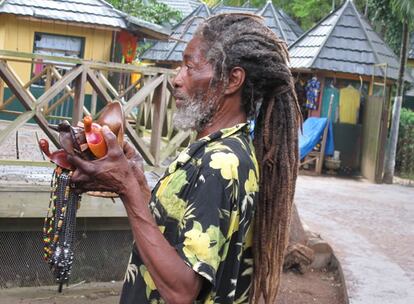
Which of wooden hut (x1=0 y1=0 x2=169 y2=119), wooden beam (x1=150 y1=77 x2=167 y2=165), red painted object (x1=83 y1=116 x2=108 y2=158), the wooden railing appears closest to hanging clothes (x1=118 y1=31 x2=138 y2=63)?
wooden hut (x1=0 y1=0 x2=169 y2=119)

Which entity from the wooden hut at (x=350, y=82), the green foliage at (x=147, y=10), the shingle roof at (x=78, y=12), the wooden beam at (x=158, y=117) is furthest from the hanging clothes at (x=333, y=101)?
the wooden beam at (x=158, y=117)

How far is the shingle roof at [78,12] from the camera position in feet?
39.3

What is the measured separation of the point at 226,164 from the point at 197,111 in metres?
0.28

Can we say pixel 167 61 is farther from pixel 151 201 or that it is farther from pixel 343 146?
pixel 151 201

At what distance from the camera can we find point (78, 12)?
41.0 feet

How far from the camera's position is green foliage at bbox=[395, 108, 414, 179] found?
52.6ft

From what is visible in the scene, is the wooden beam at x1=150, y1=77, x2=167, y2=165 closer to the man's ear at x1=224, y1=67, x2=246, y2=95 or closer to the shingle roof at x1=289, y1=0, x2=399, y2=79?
the man's ear at x1=224, y1=67, x2=246, y2=95

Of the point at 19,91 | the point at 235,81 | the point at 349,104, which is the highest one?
the point at 349,104

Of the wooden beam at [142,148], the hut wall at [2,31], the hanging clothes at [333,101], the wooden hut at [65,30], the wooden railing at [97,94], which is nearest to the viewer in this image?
the wooden railing at [97,94]

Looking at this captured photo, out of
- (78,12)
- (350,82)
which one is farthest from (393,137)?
(78,12)

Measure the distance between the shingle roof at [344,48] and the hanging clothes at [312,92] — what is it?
1.40 feet

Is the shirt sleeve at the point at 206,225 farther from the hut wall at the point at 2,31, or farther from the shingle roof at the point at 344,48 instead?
the shingle roof at the point at 344,48

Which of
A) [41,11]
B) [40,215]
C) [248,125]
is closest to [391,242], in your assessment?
[40,215]

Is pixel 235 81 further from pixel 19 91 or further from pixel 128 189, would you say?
pixel 19 91
